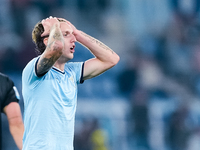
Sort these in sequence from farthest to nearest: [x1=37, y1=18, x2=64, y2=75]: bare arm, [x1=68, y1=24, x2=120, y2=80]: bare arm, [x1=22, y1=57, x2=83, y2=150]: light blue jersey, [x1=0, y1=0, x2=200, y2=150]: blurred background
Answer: [x1=0, y1=0, x2=200, y2=150]: blurred background → [x1=68, y1=24, x2=120, y2=80]: bare arm → [x1=22, y1=57, x2=83, y2=150]: light blue jersey → [x1=37, y1=18, x2=64, y2=75]: bare arm

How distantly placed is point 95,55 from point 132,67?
5428mm

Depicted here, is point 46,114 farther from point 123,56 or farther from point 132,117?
point 123,56

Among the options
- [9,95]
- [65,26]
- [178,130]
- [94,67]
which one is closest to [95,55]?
[94,67]

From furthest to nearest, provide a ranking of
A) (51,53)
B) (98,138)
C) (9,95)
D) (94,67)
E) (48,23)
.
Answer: (98,138) < (9,95) < (94,67) < (48,23) < (51,53)

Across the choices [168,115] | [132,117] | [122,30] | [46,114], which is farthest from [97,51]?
[122,30]

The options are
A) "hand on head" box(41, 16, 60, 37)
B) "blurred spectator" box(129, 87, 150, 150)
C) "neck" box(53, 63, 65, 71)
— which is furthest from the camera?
"blurred spectator" box(129, 87, 150, 150)

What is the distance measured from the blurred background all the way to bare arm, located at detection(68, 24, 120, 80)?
4433 mm

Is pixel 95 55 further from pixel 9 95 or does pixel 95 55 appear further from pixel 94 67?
pixel 9 95

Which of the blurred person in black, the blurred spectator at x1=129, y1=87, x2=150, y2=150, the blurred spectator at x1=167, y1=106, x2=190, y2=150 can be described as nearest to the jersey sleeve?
the blurred person in black

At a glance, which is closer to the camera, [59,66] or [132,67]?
[59,66]

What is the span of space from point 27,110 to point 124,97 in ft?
18.4

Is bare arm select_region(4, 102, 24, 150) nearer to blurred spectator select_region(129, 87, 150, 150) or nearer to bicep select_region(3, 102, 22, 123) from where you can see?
bicep select_region(3, 102, 22, 123)

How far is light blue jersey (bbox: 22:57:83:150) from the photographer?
295cm

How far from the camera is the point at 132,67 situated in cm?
901
